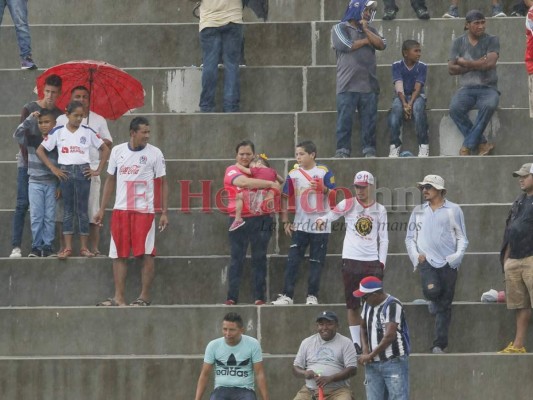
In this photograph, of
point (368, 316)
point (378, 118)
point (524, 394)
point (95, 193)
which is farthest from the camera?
point (378, 118)

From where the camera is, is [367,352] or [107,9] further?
[107,9]

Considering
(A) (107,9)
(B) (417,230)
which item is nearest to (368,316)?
(B) (417,230)

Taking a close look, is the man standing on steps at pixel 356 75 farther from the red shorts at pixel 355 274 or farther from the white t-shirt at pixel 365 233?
the red shorts at pixel 355 274

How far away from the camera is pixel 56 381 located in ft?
47.6

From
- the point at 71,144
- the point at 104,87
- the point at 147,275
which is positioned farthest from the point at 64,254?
the point at 104,87

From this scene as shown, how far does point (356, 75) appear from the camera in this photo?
16.9 m

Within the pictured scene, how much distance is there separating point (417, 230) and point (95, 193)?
3636mm

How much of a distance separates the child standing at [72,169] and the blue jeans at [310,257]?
222 centimetres

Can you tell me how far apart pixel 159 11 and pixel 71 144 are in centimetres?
510

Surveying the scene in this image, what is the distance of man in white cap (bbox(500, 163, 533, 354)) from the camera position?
14.4m

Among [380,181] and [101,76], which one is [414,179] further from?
[101,76]

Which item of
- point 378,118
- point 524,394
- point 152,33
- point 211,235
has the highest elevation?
point 152,33

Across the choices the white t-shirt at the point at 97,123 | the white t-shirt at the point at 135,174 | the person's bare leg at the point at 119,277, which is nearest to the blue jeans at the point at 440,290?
the white t-shirt at the point at 135,174

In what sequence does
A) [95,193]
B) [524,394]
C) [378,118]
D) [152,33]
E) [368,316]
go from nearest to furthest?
[368,316]
[524,394]
[95,193]
[378,118]
[152,33]
